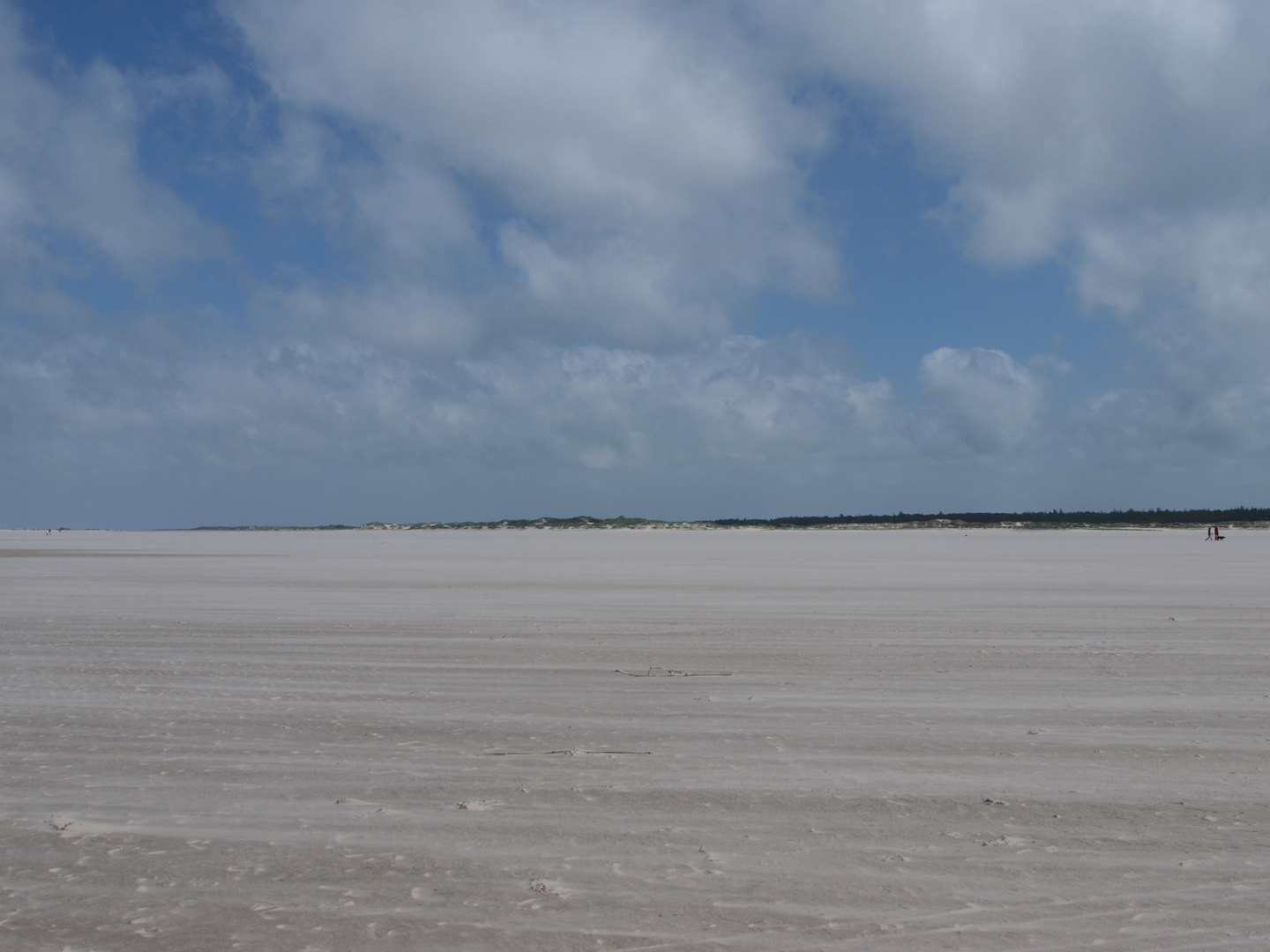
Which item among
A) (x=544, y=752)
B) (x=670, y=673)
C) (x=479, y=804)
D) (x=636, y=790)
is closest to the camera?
(x=479, y=804)

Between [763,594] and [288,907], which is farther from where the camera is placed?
[763,594]

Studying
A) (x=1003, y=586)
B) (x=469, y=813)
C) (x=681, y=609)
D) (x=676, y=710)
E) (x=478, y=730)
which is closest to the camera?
(x=469, y=813)

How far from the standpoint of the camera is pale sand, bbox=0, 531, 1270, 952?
4.34 m

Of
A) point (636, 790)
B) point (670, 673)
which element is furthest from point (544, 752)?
point (670, 673)

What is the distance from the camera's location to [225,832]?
5.39 metres

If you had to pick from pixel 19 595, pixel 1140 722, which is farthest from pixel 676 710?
pixel 19 595

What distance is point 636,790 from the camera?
20.3ft

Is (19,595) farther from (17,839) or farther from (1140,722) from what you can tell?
(1140,722)

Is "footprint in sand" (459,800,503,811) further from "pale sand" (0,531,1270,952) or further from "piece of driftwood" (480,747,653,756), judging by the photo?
"piece of driftwood" (480,747,653,756)

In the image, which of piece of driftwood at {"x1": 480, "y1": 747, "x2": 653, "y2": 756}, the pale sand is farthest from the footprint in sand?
piece of driftwood at {"x1": 480, "y1": 747, "x2": 653, "y2": 756}

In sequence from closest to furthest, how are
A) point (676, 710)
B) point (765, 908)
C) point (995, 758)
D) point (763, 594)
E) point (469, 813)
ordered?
point (765, 908)
point (469, 813)
point (995, 758)
point (676, 710)
point (763, 594)

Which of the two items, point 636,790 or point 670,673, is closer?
point 636,790

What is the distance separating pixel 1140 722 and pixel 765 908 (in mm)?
5269

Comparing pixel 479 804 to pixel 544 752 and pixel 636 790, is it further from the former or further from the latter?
pixel 544 752
